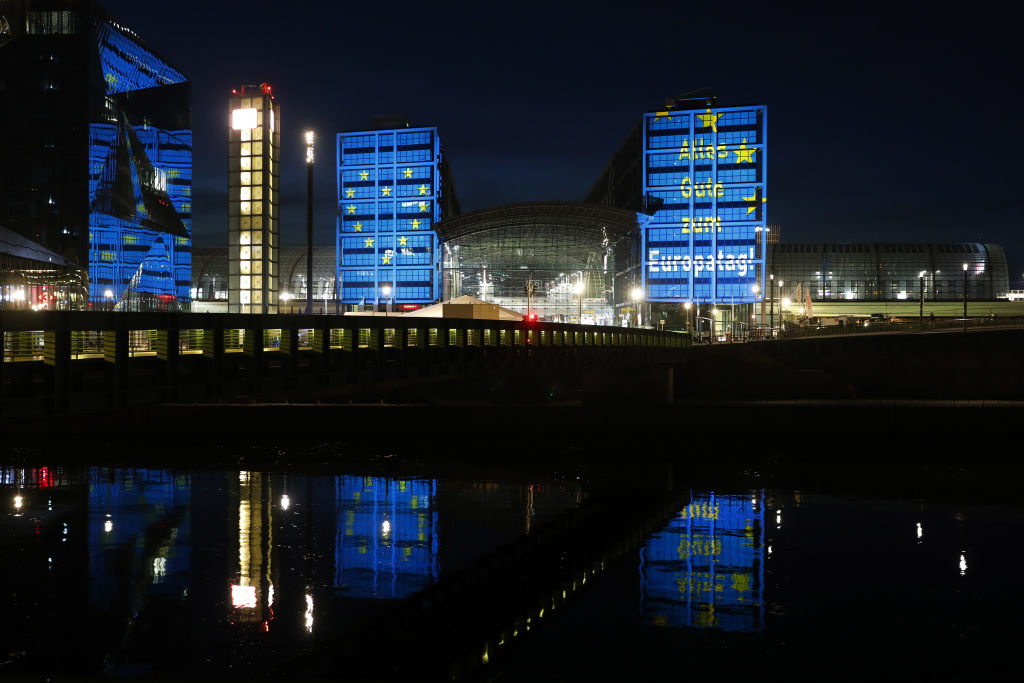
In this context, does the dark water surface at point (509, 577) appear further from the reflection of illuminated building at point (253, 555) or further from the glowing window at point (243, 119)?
the glowing window at point (243, 119)

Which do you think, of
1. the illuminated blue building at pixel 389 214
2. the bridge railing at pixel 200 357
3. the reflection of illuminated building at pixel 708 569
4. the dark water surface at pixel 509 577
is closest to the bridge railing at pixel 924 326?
the dark water surface at pixel 509 577

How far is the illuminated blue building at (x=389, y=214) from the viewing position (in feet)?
451

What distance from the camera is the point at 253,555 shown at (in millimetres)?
24891

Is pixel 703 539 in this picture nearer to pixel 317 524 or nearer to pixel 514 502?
pixel 514 502

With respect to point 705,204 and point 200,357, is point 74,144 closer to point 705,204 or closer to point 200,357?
point 200,357

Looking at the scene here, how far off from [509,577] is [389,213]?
121423 mm

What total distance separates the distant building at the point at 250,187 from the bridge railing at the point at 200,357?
33.7 metres

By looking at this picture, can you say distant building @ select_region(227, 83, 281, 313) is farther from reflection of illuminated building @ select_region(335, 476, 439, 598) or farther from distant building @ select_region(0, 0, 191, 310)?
reflection of illuminated building @ select_region(335, 476, 439, 598)

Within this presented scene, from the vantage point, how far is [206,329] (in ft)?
65.0

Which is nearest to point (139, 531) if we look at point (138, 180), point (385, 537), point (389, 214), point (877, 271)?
point (385, 537)

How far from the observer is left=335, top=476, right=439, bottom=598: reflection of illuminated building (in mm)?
22016

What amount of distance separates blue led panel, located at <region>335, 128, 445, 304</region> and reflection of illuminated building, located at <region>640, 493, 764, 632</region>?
110 m

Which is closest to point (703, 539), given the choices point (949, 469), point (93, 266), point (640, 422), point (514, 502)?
point (514, 502)

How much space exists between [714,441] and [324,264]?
439 feet
